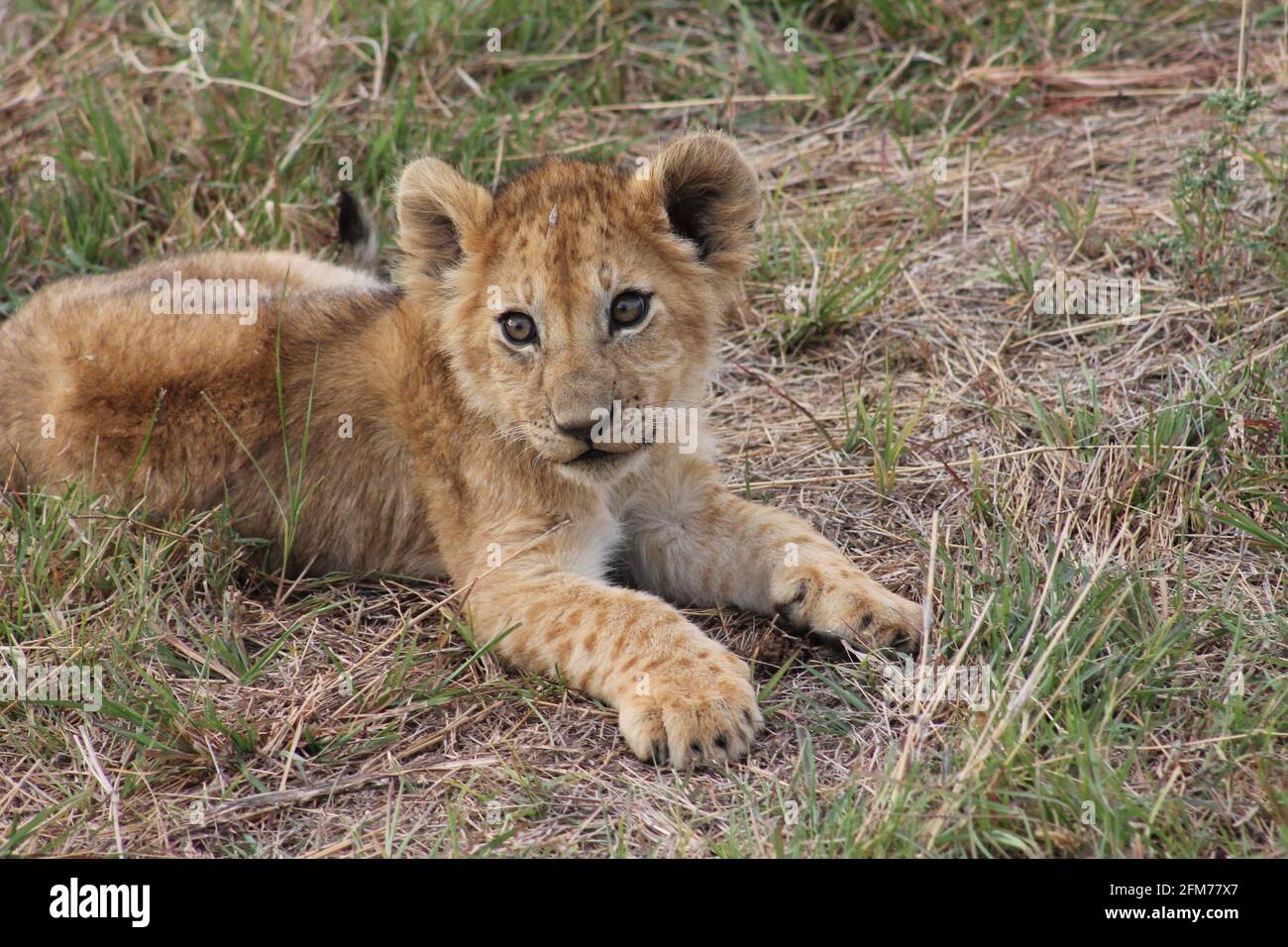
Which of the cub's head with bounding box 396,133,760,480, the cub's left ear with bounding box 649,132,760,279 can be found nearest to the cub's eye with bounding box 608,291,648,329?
the cub's head with bounding box 396,133,760,480

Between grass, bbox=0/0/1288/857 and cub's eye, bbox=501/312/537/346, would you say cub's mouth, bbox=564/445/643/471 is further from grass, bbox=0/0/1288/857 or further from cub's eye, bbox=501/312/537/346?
grass, bbox=0/0/1288/857

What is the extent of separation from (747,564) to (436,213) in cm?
158

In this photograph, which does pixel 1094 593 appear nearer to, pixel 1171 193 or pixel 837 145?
pixel 1171 193

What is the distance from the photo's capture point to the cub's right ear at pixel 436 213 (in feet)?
14.9

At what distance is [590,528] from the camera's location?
185 inches

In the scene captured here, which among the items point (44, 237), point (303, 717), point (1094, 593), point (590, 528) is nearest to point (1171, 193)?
point (1094, 593)

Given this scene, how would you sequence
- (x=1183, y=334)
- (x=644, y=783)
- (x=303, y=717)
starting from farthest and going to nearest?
(x=1183, y=334) → (x=303, y=717) → (x=644, y=783)

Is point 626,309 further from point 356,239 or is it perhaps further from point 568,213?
point 356,239

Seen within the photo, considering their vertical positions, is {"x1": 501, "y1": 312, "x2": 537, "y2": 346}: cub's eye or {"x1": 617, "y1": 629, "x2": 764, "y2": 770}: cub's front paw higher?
{"x1": 501, "y1": 312, "x2": 537, "y2": 346}: cub's eye

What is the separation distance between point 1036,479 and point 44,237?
14.9 feet

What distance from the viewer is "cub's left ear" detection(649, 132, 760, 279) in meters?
4.42

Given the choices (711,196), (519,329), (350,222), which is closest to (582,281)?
(519,329)

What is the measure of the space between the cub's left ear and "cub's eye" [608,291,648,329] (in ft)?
1.11

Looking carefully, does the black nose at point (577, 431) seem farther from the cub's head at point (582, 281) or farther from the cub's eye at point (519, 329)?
the cub's eye at point (519, 329)
